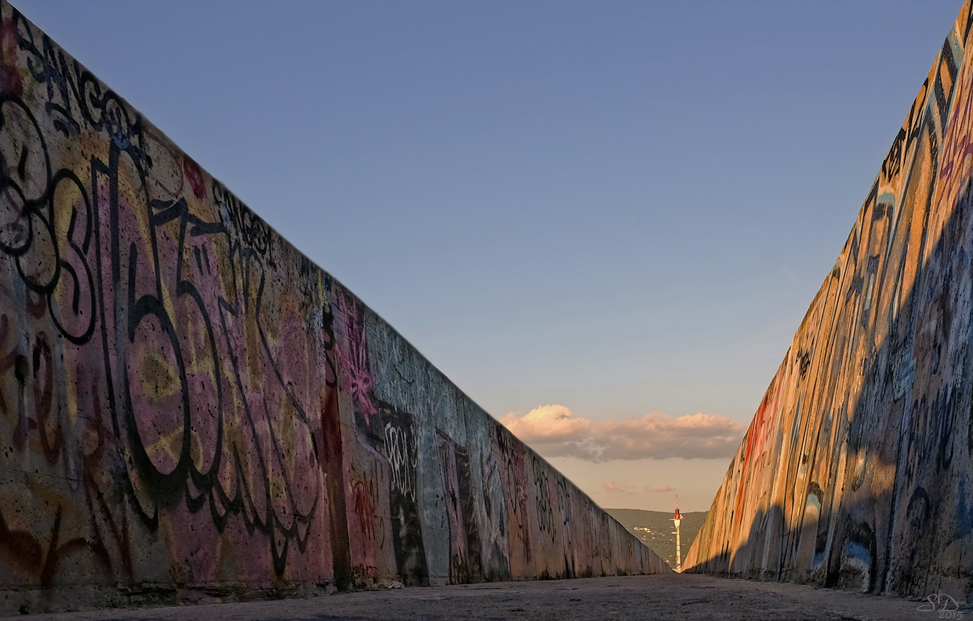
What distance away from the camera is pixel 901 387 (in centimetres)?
662

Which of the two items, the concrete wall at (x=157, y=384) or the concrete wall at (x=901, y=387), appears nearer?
the concrete wall at (x=157, y=384)

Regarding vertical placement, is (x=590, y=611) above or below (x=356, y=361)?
below

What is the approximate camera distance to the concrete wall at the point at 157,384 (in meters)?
4.96

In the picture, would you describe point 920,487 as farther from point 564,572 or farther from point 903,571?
point 564,572

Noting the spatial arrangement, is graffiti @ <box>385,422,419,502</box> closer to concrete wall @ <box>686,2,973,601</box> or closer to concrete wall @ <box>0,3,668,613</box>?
concrete wall @ <box>0,3,668,613</box>
